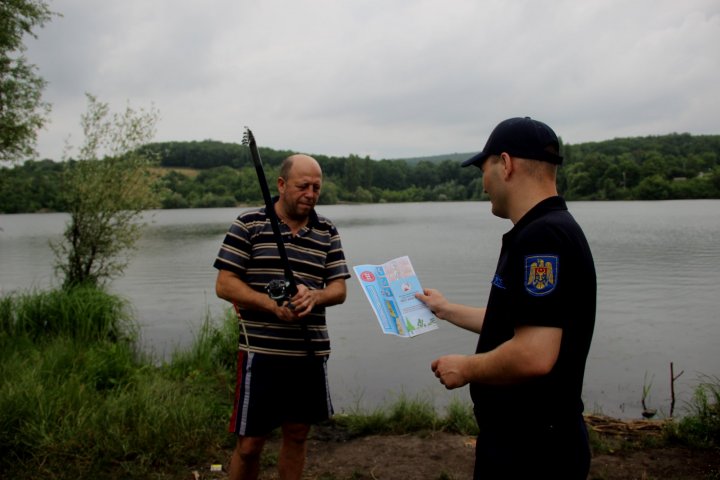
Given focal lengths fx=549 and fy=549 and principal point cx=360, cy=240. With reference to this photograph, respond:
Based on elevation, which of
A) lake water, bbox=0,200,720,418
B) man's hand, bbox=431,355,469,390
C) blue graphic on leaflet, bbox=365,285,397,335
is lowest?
lake water, bbox=0,200,720,418

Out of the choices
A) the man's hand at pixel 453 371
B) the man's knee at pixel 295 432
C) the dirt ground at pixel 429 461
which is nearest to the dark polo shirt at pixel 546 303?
the man's hand at pixel 453 371

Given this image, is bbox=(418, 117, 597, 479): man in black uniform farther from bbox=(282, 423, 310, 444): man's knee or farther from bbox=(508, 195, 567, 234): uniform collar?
bbox=(282, 423, 310, 444): man's knee

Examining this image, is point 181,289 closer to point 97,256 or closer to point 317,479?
point 97,256

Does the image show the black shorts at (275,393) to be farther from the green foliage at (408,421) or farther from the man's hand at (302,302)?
the green foliage at (408,421)

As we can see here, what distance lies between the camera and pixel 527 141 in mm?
2098

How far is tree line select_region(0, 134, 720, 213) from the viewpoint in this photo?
60.9 meters

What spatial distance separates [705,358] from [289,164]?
900 cm

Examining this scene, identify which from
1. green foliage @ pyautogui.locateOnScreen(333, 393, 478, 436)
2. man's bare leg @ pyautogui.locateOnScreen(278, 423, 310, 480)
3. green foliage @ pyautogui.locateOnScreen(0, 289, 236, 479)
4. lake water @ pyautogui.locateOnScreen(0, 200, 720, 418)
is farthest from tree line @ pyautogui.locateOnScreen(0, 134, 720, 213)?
man's bare leg @ pyautogui.locateOnScreen(278, 423, 310, 480)

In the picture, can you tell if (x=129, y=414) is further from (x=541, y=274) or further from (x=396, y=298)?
(x=541, y=274)

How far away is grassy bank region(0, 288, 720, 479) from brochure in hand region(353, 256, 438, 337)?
8.22 ft

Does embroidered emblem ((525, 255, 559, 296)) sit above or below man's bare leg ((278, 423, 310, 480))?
above

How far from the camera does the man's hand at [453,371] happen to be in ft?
6.80

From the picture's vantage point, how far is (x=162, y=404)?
16.6 ft

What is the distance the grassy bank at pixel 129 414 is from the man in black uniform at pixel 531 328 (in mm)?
3088
